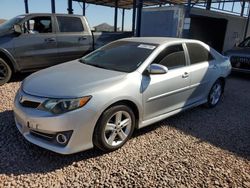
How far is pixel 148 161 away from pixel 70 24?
498 cm

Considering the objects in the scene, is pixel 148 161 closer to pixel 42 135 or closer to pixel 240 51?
pixel 42 135

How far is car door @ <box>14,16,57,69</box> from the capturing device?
5.66 meters

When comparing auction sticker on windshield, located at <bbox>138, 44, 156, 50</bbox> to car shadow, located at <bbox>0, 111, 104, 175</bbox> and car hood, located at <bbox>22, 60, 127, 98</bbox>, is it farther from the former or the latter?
car shadow, located at <bbox>0, 111, 104, 175</bbox>

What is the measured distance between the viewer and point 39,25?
20.0 ft

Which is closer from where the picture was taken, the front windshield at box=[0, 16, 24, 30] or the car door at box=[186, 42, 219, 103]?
the car door at box=[186, 42, 219, 103]

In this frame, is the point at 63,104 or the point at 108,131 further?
the point at 108,131

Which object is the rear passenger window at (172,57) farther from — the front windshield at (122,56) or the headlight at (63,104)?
the headlight at (63,104)

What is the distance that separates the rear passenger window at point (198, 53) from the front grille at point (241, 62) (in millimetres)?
3696

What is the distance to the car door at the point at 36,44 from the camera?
5.66 meters

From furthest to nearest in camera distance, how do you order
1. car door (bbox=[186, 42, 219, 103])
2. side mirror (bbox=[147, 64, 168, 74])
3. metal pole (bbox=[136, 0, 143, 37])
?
metal pole (bbox=[136, 0, 143, 37]), car door (bbox=[186, 42, 219, 103]), side mirror (bbox=[147, 64, 168, 74])

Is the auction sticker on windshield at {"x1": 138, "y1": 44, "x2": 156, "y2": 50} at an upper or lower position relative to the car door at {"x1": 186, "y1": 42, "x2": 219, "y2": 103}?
upper

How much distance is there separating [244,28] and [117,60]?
45.3 feet

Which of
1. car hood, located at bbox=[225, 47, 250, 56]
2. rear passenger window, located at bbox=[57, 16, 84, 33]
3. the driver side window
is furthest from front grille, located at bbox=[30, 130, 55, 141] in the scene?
car hood, located at bbox=[225, 47, 250, 56]

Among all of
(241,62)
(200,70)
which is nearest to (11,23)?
(200,70)
